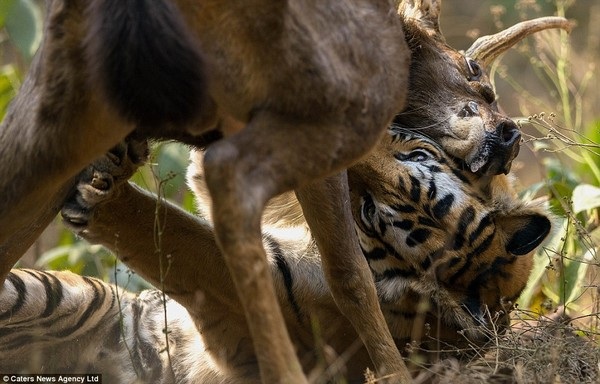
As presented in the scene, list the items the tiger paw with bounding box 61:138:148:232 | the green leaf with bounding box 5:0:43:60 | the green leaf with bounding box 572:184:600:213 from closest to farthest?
the tiger paw with bounding box 61:138:148:232, the green leaf with bounding box 572:184:600:213, the green leaf with bounding box 5:0:43:60

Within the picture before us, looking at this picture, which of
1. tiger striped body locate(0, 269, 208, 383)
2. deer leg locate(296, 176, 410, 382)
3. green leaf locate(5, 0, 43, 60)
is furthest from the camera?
green leaf locate(5, 0, 43, 60)

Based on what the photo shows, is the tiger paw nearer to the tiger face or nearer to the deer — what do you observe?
the deer

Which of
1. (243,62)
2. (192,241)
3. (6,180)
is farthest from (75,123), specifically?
(192,241)

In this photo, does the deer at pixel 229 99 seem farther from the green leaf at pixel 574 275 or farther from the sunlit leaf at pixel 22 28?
the sunlit leaf at pixel 22 28

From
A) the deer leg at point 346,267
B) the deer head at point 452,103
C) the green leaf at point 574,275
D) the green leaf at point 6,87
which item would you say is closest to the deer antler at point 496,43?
the deer head at point 452,103

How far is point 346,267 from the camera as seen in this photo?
182 inches

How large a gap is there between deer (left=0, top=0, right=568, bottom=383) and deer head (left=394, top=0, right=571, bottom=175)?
1.28 metres

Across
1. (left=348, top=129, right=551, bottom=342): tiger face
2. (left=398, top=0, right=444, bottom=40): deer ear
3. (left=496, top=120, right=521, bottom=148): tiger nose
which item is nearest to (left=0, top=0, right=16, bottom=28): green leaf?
(left=398, top=0, right=444, bottom=40): deer ear

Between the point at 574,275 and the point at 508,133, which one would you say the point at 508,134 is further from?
the point at 574,275

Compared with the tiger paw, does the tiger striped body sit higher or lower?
lower

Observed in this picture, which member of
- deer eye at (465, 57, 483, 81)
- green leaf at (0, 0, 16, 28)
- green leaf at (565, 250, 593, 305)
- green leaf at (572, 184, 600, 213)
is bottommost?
green leaf at (565, 250, 593, 305)

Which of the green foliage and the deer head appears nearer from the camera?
the deer head

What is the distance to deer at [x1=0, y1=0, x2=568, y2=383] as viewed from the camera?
10.8 ft

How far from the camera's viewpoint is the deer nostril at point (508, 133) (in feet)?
16.3
